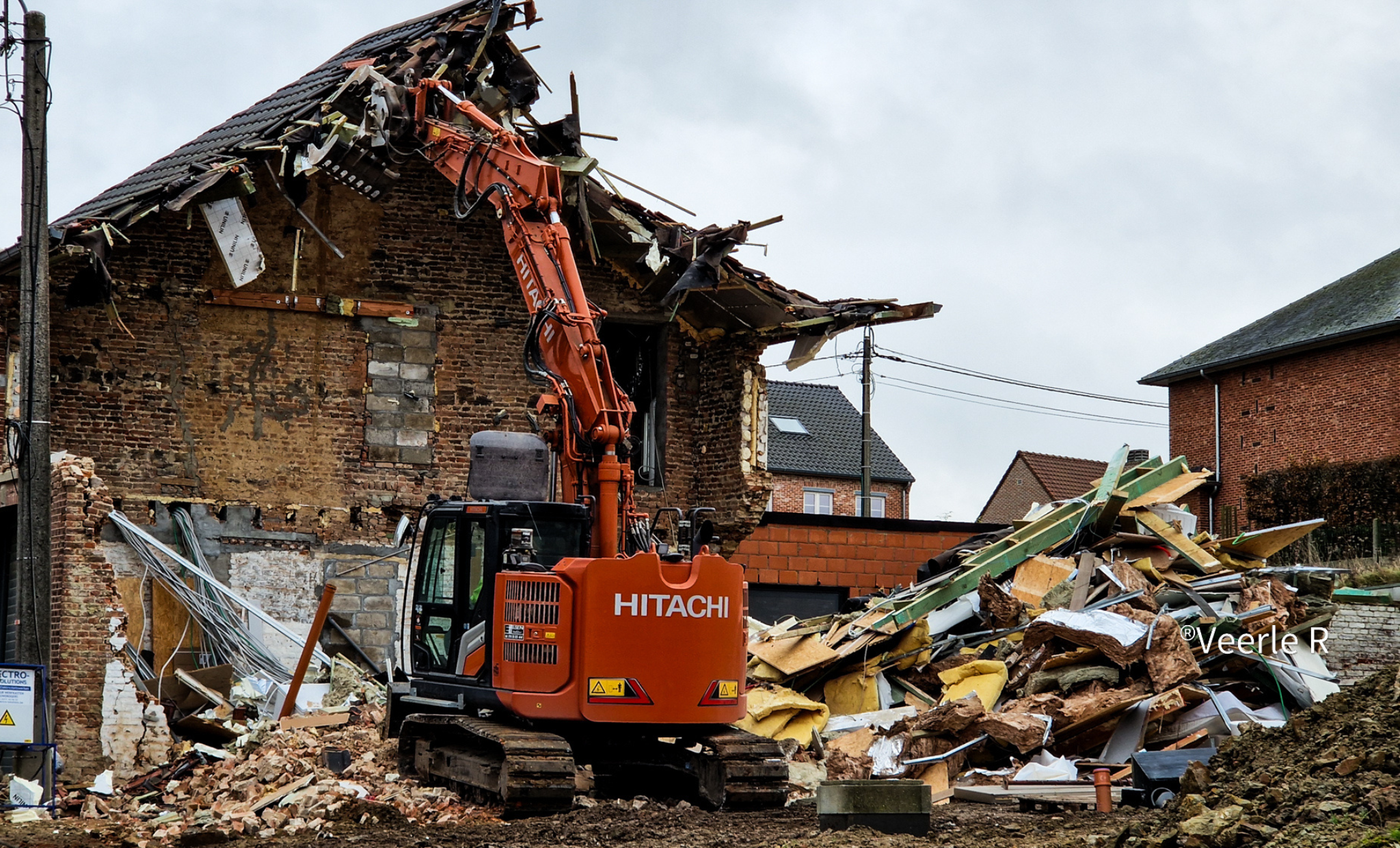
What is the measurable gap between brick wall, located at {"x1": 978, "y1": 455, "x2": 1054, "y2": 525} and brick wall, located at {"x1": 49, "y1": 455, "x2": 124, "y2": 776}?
33188 mm

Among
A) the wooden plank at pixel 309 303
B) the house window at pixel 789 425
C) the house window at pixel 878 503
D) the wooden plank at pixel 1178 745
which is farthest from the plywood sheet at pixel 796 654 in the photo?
the house window at pixel 878 503

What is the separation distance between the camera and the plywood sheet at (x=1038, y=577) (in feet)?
49.5

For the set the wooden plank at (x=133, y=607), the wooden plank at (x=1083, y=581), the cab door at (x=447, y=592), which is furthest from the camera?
the wooden plank at (x=1083, y=581)

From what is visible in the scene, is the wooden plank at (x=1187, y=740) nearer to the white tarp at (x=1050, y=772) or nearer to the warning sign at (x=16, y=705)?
Answer: the white tarp at (x=1050, y=772)

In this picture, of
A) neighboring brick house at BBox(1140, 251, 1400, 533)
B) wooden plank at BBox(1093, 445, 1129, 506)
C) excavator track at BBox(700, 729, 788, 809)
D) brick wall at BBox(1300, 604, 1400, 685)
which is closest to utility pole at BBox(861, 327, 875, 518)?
neighboring brick house at BBox(1140, 251, 1400, 533)

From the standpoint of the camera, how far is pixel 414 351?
16062 millimetres

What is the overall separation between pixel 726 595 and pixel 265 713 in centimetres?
590

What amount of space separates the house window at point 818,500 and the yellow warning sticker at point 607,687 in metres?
35.6

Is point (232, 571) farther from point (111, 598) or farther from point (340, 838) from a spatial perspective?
point (340, 838)

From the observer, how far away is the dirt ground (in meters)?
7.96

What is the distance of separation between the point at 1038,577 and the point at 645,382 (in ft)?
17.0

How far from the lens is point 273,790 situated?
424 inches

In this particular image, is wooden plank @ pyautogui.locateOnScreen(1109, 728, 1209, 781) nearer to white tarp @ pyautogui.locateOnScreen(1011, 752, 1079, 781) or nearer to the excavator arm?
white tarp @ pyautogui.locateOnScreen(1011, 752, 1079, 781)

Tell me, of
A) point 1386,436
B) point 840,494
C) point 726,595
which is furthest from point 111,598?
point 840,494
